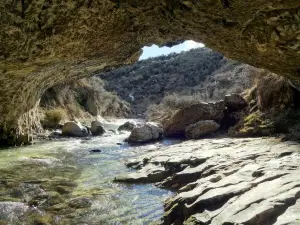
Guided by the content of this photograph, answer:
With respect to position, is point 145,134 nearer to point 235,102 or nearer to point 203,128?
point 203,128

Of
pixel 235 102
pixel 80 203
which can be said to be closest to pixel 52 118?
pixel 235 102

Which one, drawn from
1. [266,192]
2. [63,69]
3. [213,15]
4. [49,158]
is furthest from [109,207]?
[63,69]

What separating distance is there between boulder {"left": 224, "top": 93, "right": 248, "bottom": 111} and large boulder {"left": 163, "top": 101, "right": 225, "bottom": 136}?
0.34m

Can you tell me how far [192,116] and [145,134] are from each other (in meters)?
2.26

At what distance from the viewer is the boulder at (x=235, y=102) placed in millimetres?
13318

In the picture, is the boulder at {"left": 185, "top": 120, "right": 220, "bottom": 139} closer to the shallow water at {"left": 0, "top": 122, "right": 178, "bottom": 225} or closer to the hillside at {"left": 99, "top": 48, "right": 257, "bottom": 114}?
the shallow water at {"left": 0, "top": 122, "right": 178, "bottom": 225}

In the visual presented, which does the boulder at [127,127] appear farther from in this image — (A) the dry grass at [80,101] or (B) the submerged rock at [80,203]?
(B) the submerged rock at [80,203]

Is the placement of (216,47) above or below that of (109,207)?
Result: above

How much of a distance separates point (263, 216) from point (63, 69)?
756cm

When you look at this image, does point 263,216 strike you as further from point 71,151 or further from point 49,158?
point 71,151

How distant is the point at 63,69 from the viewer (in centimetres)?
955

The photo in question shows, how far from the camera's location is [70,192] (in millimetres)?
6121

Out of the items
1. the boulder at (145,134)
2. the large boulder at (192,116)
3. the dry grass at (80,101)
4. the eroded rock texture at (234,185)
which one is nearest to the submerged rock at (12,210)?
the eroded rock texture at (234,185)

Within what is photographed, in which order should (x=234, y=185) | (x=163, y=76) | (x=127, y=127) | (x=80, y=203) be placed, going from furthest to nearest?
1. (x=163, y=76)
2. (x=127, y=127)
3. (x=80, y=203)
4. (x=234, y=185)
